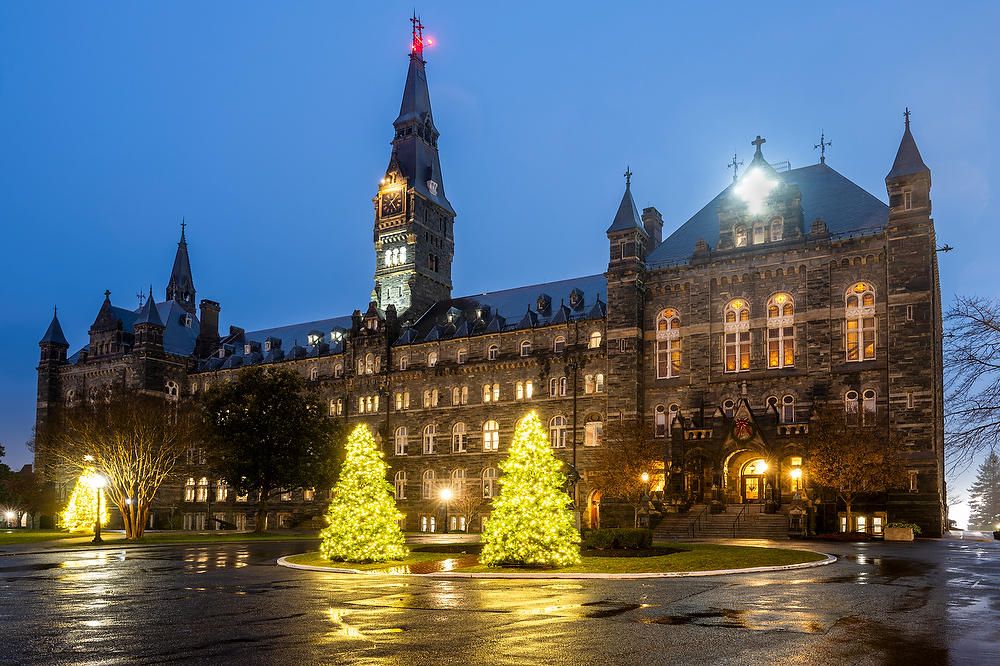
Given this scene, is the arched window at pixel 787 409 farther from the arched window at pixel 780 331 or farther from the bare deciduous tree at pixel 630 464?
the bare deciduous tree at pixel 630 464

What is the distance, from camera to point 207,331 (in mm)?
95250

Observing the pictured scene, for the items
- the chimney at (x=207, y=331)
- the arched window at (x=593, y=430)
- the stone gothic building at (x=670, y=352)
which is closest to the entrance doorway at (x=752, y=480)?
the stone gothic building at (x=670, y=352)

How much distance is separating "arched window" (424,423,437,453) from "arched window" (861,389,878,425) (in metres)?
34.5

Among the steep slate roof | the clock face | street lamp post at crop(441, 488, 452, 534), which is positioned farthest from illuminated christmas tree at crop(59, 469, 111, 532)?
the steep slate roof

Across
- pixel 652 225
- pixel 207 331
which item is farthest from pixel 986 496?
pixel 207 331

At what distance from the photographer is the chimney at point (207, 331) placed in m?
94.1

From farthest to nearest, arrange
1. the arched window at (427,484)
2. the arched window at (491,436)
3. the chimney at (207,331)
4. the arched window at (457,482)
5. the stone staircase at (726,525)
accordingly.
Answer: the chimney at (207,331) → the arched window at (427,484) → the arched window at (457,482) → the arched window at (491,436) → the stone staircase at (726,525)

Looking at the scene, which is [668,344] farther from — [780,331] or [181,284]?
[181,284]

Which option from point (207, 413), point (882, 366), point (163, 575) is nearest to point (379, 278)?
point (207, 413)

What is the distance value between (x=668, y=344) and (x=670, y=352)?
574 millimetres

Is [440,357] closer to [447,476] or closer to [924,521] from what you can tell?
[447,476]

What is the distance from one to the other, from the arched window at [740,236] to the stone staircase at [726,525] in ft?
57.6

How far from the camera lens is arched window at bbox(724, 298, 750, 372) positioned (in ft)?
189

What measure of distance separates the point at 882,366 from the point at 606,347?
19.0 meters
